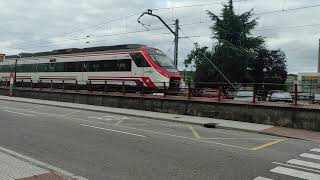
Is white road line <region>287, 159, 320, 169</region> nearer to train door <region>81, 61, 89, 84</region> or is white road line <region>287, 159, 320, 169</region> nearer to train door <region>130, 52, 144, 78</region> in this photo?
train door <region>130, 52, 144, 78</region>

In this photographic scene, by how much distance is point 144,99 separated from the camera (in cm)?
2708

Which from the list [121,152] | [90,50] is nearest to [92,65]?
[90,50]

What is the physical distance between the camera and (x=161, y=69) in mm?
29016

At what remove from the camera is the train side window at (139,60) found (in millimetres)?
29203

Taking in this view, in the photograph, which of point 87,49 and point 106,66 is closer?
point 106,66

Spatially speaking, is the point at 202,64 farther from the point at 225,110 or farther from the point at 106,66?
the point at 225,110

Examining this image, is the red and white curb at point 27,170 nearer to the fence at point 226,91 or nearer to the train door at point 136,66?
the fence at point 226,91

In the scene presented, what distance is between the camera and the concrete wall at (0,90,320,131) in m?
18.4

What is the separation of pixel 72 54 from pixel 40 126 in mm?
20657

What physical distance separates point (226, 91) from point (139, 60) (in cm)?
841

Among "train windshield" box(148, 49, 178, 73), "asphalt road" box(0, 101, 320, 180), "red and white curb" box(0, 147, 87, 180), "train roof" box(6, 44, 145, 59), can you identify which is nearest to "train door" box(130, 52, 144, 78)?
"train roof" box(6, 44, 145, 59)

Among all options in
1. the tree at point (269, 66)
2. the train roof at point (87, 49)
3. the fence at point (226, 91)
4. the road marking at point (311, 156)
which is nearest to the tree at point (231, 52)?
the tree at point (269, 66)

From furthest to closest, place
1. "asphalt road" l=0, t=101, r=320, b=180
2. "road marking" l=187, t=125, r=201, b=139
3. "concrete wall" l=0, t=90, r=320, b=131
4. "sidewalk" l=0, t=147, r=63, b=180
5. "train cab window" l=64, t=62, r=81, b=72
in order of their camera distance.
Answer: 1. "train cab window" l=64, t=62, r=81, b=72
2. "concrete wall" l=0, t=90, r=320, b=131
3. "road marking" l=187, t=125, r=201, b=139
4. "asphalt road" l=0, t=101, r=320, b=180
5. "sidewalk" l=0, t=147, r=63, b=180

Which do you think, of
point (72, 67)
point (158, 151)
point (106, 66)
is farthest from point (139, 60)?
point (158, 151)
